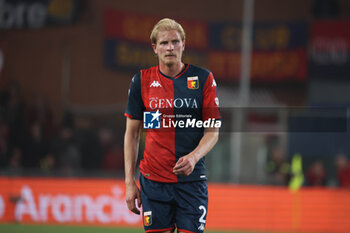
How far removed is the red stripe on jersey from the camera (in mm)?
3822

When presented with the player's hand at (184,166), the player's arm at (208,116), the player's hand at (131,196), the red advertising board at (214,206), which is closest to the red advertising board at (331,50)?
the red advertising board at (214,206)

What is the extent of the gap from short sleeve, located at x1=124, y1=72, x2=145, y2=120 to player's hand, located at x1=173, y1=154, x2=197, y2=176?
507mm

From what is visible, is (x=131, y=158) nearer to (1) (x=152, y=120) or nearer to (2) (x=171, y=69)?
(1) (x=152, y=120)

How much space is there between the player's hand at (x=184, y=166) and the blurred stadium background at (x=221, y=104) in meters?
6.43

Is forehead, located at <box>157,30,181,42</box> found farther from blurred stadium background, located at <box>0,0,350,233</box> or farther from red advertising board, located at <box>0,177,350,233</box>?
red advertising board, located at <box>0,177,350,233</box>

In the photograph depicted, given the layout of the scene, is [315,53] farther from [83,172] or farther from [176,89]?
[176,89]

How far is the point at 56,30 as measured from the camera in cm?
1656

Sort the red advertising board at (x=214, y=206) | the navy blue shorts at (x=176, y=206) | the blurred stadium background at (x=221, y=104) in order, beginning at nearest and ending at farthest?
the navy blue shorts at (x=176, y=206) < the red advertising board at (x=214, y=206) < the blurred stadium background at (x=221, y=104)

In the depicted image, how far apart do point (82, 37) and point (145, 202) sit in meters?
13.6

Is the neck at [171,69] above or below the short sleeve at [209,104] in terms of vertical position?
above

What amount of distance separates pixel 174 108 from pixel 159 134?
0.18 metres

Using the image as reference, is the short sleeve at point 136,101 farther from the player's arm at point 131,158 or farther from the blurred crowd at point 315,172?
the blurred crowd at point 315,172

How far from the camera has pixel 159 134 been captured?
3846 millimetres

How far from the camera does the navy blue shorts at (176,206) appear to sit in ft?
12.4
